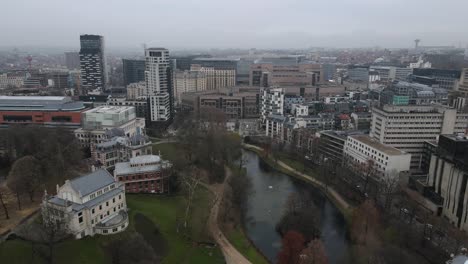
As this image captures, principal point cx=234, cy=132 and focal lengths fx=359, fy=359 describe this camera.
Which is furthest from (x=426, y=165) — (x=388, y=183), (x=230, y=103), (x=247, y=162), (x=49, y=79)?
(x=49, y=79)

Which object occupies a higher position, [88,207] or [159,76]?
[159,76]

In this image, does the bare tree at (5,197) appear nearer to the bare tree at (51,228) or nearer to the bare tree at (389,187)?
the bare tree at (51,228)

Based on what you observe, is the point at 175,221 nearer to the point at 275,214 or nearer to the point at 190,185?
the point at 190,185

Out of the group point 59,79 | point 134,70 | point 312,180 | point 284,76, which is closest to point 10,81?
point 59,79

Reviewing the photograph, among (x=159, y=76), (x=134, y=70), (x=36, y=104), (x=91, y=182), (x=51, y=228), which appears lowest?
(x=51, y=228)

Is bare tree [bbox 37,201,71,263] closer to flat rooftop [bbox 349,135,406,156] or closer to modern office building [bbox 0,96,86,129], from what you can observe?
modern office building [bbox 0,96,86,129]

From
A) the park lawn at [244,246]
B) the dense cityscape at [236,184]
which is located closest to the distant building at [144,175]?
the dense cityscape at [236,184]

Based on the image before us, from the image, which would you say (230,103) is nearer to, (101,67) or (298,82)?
(298,82)
